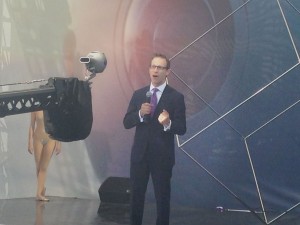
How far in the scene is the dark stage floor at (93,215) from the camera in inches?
182

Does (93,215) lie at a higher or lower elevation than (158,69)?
lower

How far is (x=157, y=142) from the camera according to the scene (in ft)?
12.3

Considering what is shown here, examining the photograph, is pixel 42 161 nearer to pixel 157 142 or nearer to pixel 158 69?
pixel 157 142

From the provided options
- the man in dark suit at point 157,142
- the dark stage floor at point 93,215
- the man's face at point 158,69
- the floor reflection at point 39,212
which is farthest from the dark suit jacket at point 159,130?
the floor reflection at point 39,212

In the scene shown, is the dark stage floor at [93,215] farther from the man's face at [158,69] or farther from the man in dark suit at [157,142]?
the man's face at [158,69]

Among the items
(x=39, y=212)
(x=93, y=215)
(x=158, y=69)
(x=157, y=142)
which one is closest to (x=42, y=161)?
(x=39, y=212)

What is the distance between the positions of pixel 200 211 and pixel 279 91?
58.1 inches

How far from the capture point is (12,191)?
585cm

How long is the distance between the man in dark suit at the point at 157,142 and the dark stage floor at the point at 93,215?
3.05 feet

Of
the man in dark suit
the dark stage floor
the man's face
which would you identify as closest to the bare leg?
the dark stage floor

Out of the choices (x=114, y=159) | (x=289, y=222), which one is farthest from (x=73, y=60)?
(x=289, y=222)

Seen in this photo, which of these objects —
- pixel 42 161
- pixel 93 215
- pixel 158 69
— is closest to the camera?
pixel 158 69

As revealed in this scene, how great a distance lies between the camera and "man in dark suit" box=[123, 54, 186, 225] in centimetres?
374

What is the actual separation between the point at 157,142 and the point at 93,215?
1560mm
